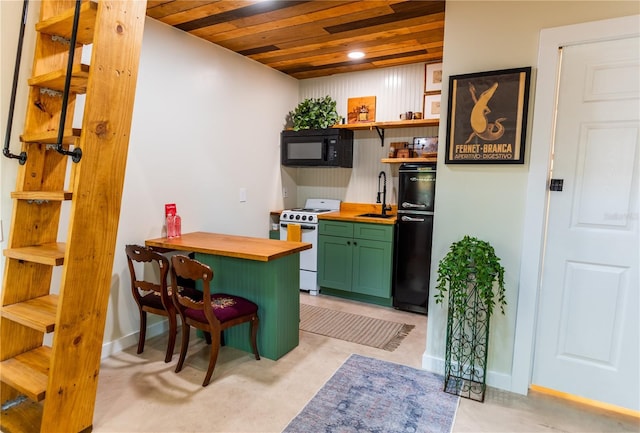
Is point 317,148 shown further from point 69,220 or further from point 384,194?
point 69,220

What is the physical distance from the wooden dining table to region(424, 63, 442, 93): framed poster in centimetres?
224

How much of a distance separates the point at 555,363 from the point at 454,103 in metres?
1.70

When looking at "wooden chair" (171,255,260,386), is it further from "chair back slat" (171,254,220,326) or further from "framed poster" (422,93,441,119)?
"framed poster" (422,93,441,119)

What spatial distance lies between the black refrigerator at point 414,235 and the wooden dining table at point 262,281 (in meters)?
1.29

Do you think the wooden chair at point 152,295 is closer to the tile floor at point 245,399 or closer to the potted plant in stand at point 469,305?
the tile floor at point 245,399

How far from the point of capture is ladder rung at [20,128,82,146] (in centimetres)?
167

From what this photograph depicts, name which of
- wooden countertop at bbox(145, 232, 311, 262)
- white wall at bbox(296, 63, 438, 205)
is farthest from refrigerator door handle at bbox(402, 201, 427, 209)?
wooden countertop at bbox(145, 232, 311, 262)

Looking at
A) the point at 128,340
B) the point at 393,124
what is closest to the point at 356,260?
the point at 393,124

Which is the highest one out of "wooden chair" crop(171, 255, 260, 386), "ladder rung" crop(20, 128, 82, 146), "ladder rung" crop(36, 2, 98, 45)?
"ladder rung" crop(36, 2, 98, 45)

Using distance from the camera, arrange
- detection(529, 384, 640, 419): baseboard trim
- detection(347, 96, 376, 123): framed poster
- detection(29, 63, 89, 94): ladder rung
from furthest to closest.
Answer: detection(347, 96, 376, 123): framed poster, detection(529, 384, 640, 419): baseboard trim, detection(29, 63, 89, 94): ladder rung

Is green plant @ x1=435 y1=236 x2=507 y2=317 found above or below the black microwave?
below

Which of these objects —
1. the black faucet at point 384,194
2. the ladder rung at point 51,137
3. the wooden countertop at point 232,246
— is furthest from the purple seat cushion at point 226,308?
the black faucet at point 384,194

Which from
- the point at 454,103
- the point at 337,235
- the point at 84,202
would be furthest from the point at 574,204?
the point at 84,202

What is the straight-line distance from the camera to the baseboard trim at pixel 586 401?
2078mm
